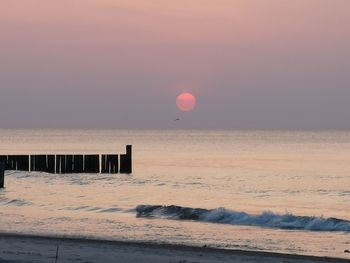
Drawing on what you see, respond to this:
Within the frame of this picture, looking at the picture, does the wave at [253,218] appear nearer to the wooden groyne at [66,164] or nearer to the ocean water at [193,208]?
Answer: the ocean water at [193,208]

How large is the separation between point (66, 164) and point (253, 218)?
2603cm

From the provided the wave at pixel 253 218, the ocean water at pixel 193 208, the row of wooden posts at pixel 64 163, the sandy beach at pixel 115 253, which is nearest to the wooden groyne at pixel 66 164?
the row of wooden posts at pixel 64 163

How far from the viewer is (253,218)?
2709 centimetres

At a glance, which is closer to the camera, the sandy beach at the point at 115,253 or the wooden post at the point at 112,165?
the sandy beach at the point at 115,253

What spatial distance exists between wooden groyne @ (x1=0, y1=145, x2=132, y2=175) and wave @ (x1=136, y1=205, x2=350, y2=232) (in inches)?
850

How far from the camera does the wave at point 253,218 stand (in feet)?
83.8

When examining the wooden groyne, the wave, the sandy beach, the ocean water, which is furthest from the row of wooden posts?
the sandy beach

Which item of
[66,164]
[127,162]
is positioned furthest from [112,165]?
[66,164]

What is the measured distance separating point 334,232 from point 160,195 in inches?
737

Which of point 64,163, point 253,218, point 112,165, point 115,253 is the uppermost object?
point 64,163

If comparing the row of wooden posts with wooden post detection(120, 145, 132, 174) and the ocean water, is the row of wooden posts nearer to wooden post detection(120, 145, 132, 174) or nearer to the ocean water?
wooden post detection(120, 145, 132, 174)

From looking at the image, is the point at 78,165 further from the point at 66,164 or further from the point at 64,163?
the point at 64,163

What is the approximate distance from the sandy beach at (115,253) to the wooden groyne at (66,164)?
31.4 metres

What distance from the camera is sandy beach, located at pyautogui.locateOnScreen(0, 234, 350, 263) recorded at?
15.5 meters
